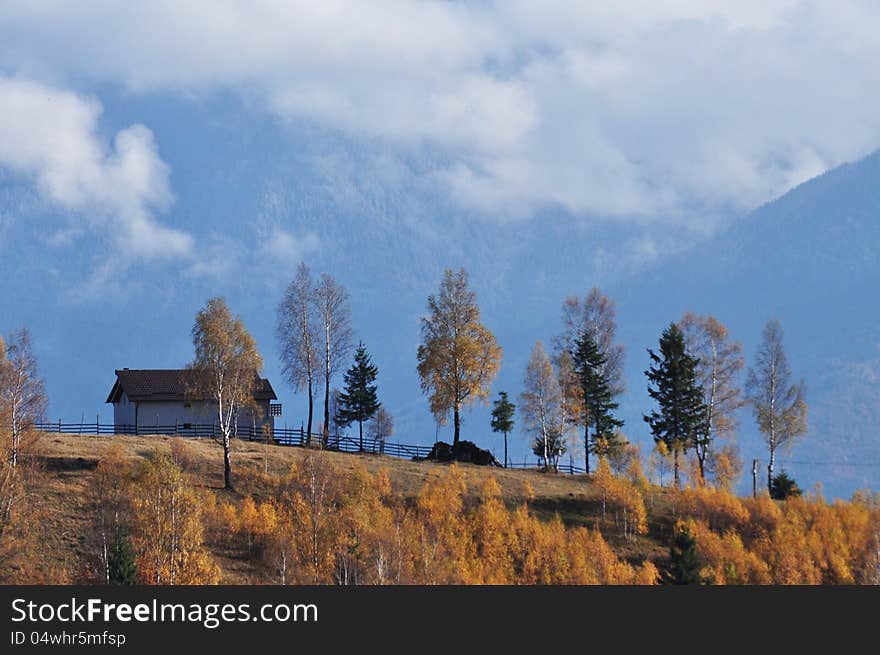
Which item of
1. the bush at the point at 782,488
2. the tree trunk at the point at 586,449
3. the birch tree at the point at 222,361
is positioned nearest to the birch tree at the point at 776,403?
the bush at the point at 782,488

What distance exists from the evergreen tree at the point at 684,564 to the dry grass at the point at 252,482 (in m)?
6.89

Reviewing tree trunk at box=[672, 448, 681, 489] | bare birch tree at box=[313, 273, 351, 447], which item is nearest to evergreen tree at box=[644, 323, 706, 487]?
tree trunk at box=[672, 448, 681, 489]

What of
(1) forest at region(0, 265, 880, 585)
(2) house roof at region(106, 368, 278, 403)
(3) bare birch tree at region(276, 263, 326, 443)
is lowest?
(1) forest at region(0, 265, 880, 585)

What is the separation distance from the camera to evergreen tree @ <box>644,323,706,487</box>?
9456 cm

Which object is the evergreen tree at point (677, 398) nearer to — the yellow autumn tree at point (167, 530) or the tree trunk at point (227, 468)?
the tree trunk at point (227, 468)

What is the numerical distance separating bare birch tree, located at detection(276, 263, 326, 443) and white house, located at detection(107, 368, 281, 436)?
279cm

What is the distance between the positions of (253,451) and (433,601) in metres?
44.8

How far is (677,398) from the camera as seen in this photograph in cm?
9556

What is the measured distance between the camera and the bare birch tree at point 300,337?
99688 mm

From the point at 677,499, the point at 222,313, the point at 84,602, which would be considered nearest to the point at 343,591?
the point at 84,602

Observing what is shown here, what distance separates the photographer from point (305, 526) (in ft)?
228

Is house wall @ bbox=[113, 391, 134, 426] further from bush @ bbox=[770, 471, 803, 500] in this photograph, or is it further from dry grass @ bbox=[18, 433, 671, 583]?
bush @ bbox=[770, 471, 803, 500]

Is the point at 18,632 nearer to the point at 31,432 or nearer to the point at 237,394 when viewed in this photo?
the point at 31,432

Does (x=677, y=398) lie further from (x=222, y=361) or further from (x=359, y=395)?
(x=222, y=361)
